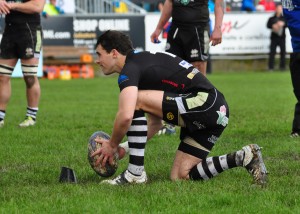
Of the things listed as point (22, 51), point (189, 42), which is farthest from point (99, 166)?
point (22, 51)

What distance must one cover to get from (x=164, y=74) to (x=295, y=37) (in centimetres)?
303

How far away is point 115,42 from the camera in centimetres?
554

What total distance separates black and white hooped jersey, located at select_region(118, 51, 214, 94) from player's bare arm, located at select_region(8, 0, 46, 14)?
165 inches

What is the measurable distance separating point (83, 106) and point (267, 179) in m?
8.21

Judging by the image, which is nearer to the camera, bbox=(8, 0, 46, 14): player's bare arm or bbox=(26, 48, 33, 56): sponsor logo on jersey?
bbox=(8, 0, 46, 14): player's bare arm

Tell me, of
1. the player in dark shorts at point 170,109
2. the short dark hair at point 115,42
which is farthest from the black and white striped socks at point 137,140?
the short dark hair at point 115,42

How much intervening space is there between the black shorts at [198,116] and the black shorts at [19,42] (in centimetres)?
456

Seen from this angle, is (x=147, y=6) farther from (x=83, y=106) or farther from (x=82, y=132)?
(x=82, y=132)

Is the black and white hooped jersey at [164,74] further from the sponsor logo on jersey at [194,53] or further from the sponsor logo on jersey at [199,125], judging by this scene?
the sponsor logo on jersey at [194,53]

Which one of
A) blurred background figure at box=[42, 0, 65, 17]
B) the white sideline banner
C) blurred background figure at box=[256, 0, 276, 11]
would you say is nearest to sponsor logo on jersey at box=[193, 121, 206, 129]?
blurred background figure at box=[42, 0, 65, 17]

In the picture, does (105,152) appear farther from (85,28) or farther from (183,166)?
(85,28)

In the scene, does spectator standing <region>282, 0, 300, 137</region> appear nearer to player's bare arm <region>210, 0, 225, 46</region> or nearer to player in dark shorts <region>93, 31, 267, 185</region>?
player's bare arm <region>210, 0, 225, 46</region>

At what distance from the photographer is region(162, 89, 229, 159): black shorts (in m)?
5.54

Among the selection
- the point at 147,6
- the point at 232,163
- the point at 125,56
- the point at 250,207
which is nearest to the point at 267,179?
the point at 232,163
